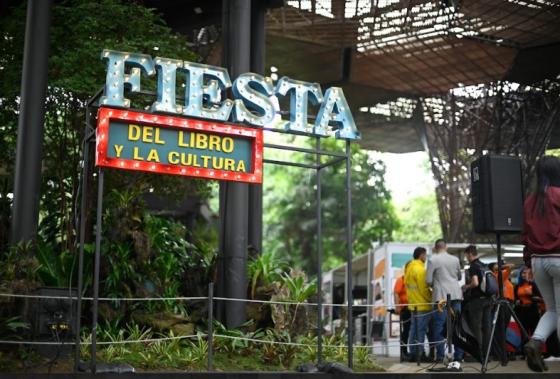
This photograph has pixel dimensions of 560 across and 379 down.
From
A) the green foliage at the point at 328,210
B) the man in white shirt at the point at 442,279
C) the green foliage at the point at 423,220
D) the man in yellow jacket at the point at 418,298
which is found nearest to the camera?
the man in white shirt at the point at 442,279

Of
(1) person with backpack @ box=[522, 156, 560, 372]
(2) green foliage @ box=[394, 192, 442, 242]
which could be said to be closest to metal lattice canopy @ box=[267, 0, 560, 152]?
(1) person with backpack @ box=[522, 156, 560, 372]

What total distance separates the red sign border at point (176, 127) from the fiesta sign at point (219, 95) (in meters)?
0.45

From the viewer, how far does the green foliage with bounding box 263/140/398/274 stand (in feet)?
148

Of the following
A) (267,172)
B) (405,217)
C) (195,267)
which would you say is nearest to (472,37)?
(195,267)

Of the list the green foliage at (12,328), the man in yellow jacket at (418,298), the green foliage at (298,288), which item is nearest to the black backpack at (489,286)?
the man in yellow jacket at (418,298)

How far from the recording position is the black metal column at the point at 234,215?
1480 cm

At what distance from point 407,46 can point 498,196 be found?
18.2m

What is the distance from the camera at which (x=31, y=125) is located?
1520cm

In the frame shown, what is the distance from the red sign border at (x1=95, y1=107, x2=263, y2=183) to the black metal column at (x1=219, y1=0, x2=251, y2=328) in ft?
12.4

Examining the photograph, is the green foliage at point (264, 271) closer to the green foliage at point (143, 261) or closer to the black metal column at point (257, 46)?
the green foliage at point (143, 261)

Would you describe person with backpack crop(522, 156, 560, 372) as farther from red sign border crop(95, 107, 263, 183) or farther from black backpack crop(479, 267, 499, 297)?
red sign border crop(95, 107, 263, 183)

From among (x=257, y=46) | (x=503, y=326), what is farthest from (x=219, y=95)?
(x=257, y=46)

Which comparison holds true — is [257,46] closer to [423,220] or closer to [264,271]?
[264,271]

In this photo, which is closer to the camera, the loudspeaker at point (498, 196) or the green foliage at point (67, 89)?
the loudspeaker at point (498, 196)
